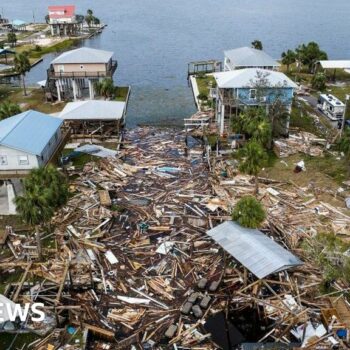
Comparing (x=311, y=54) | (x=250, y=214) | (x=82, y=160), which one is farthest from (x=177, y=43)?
(x=250, y=214)

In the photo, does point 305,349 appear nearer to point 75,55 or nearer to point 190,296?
point 190,296

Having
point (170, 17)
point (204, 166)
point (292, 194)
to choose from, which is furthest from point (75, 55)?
point (170, 17)

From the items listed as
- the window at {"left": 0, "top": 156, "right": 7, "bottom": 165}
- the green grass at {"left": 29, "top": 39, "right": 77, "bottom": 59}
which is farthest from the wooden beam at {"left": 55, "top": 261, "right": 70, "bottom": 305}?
the green grass at {"left": 29, "top": 39, "right": 77, "bottom": 59}

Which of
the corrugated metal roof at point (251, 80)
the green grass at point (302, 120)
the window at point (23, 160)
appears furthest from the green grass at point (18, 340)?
the green grass at point (302, 120)

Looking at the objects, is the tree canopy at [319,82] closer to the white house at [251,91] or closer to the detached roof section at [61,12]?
the white house at [251,91]

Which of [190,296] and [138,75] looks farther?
[138,75]

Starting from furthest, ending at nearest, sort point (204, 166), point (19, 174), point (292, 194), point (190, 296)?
point (204, 166), point (292, 194), point (19, 174), point (190, 296)

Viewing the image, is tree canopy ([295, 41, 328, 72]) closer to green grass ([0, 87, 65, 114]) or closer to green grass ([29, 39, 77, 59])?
green grass ([0, 87, 65, 114])
